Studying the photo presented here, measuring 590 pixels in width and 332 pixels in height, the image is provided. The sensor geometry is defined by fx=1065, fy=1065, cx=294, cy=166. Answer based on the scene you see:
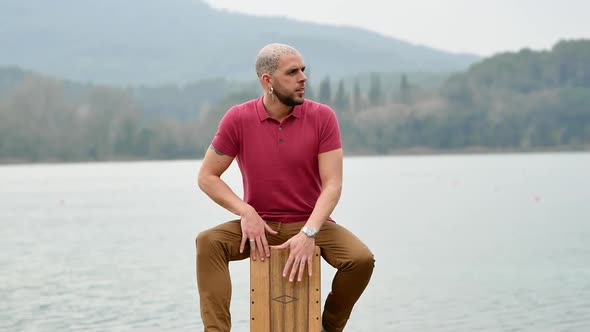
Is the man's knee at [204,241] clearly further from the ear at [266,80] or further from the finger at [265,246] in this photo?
the ear at [266,80]

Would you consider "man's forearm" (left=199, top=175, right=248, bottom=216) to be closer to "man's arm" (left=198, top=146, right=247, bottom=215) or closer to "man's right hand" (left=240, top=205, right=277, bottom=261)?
"man's arm" (left=198, top=146, right=247, bottom=215)

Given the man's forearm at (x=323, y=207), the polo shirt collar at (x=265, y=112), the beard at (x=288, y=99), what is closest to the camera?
the man's forearm at (x=323, y=207)

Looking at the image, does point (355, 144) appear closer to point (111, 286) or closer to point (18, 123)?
point (18, 123)

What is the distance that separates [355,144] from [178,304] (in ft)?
507

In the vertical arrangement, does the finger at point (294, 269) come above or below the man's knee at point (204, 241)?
below

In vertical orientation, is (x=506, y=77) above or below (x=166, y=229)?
above

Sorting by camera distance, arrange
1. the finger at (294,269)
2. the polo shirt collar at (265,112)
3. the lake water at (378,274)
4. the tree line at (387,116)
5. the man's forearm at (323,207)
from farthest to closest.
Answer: the tree line at (387,116), the lake water at (378,274), the polo shirt collar at (265,112), the man's forearm at (323,207), the finger at (294,269)

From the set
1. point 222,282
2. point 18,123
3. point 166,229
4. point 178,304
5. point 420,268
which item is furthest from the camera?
point 18,123

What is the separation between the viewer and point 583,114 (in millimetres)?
157500

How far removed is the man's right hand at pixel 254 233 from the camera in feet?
17.9

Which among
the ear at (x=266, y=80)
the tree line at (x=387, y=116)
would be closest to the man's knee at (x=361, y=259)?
the ear at (x=266, y=80)

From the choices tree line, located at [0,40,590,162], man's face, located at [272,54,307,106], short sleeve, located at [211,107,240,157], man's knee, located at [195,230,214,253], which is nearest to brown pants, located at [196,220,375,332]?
man's knee, located at [195,230,214,253]

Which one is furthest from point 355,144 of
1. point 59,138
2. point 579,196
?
point 579,196

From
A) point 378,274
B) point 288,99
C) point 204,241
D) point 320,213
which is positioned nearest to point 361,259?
point 320,213
